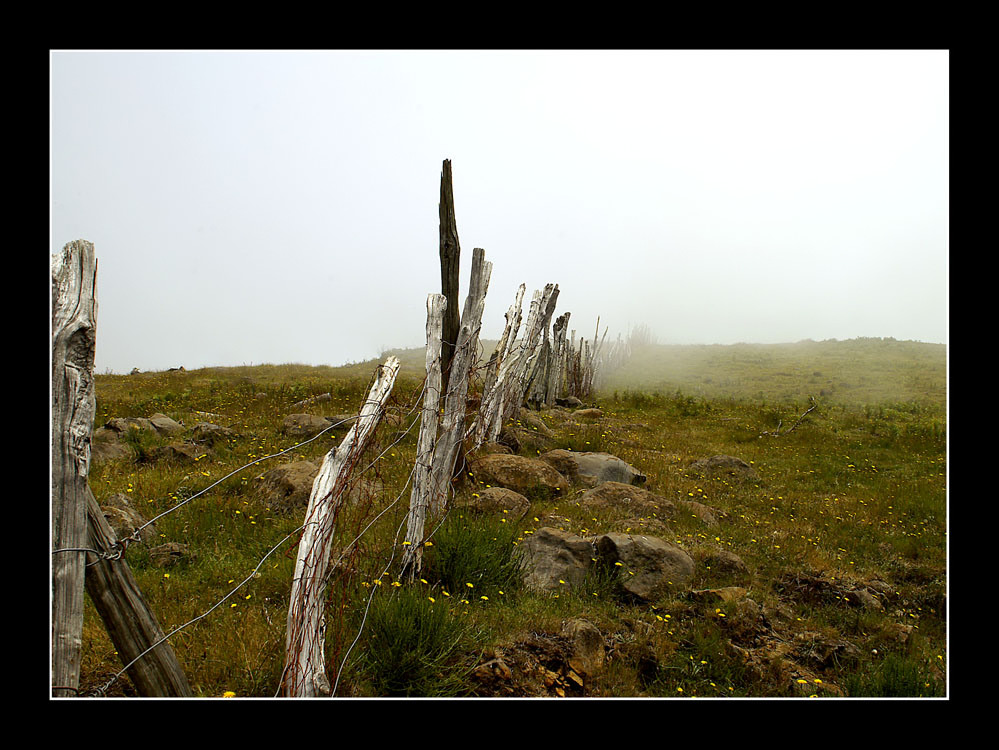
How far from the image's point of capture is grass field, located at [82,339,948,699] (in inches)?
131

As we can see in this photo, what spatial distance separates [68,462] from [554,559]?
3.85m

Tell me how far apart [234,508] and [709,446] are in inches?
393

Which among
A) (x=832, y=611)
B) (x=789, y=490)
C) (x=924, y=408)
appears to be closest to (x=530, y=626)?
(x=832, y=611)

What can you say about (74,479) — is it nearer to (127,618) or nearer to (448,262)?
(127,618)

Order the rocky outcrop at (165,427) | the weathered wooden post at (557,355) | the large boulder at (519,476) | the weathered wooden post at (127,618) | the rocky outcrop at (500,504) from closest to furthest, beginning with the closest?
the weathered wooden post at (127,618)
the rocky outcrop at (500,504)
the large boulder at (519,476)
the rocky outcrop at (165,427)
the weathered wooden post at (557,355)

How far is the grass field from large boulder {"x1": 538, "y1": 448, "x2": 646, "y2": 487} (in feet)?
1.61

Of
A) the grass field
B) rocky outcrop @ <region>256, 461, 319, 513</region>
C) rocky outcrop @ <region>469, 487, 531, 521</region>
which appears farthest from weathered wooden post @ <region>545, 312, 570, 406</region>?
rocky outcrop @ <region>256, 461, 319, 513</region>

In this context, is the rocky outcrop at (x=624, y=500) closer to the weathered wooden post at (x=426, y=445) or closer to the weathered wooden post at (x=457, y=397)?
the weathered wooden post at (x=457, y=397)

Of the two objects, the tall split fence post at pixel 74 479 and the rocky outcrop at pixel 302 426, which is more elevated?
the tall split fence post at pixel 74 479

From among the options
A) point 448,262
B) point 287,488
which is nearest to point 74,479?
point 287,488

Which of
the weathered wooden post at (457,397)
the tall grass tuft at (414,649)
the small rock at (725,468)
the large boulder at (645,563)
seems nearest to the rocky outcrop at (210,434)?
the weathered wooden post at (457,397)

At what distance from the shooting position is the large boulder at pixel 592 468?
27.4 feet

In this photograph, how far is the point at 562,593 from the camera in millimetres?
4664

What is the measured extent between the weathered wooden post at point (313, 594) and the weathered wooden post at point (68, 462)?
865 millimetres
